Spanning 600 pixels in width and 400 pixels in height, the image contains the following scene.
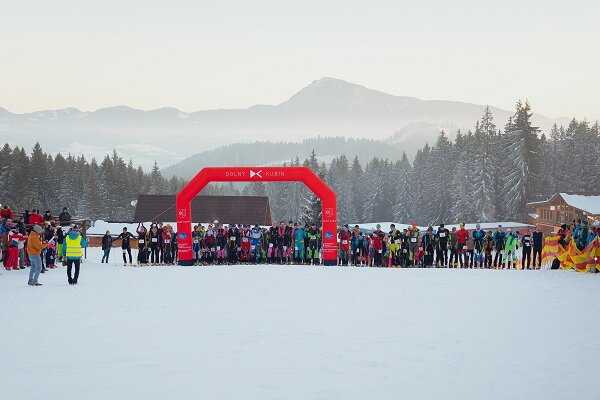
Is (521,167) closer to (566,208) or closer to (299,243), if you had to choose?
(566,208)

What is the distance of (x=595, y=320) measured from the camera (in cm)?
1004

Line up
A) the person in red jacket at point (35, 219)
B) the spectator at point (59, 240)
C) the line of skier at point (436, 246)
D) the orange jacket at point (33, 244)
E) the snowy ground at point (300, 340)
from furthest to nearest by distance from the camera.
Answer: the line of skier at point (436, 246)
the person in red jacket at point (35, 219)
the spectator at point (59, 240)
the orange jacket at point (33, 244)
the snowy ground at point (300, 340)

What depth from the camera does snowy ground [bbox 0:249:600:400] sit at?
667 cm

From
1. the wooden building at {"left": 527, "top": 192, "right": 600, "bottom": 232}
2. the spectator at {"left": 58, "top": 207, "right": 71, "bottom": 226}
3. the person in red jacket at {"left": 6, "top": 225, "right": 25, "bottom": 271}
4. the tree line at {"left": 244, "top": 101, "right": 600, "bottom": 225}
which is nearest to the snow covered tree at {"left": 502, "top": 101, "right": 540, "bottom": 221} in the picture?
the tree line at {"left": 244, "top": 101, "right": 600, "bottom": 225}

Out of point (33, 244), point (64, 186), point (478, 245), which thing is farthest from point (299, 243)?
point (64, 186)

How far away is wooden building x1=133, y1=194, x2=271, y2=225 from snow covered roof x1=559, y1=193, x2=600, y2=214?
2733 cm

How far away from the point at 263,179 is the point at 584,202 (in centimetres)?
3666

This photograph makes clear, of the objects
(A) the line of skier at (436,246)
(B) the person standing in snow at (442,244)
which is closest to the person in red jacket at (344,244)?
(A) the line of skier at (436,246)

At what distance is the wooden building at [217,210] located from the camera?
53.3 metres

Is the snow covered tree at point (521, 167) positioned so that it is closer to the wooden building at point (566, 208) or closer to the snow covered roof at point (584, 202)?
the wooden building at point (566, 208)

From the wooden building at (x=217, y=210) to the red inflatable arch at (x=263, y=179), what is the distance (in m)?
32.1

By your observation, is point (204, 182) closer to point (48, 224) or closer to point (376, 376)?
point (48, 224)

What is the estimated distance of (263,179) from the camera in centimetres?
2109

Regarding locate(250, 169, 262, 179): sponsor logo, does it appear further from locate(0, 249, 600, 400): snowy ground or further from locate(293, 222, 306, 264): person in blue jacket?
locate(0, 249, 600, 400): snowy ground
